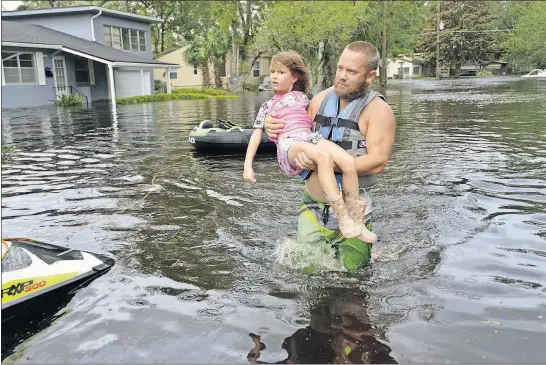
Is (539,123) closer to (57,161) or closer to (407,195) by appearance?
(407,195)

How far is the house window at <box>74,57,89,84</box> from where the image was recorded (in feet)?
109

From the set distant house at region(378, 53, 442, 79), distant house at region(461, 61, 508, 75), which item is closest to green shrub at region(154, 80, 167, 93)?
distant house at region(461, 61, 508, 75)

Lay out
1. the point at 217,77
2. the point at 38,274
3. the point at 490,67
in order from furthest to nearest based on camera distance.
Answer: the point at 490,67 → the point at 217,77 → the point at 38,274

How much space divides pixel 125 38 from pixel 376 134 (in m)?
36.9

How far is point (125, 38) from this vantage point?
3794 centimetres

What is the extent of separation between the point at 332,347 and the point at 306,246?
1.35 meters

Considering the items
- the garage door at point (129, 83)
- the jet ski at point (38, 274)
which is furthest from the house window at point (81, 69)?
the jet ski at point (38, 274)

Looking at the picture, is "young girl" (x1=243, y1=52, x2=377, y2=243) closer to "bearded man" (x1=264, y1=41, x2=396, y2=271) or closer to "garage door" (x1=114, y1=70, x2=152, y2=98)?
"bearded man" (x1=264, y1=41, x2=396, y2=271)

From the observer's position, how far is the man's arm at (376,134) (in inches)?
170

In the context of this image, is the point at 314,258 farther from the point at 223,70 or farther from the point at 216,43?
the point at 223,70

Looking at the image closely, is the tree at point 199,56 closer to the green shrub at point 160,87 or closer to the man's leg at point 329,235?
the green shrub at point 160,87

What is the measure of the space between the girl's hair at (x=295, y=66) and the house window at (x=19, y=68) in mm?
26971

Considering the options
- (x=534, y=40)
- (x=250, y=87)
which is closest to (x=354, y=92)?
(x=534, y=40)

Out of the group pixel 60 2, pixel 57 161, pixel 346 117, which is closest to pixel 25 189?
pixel 57 161
